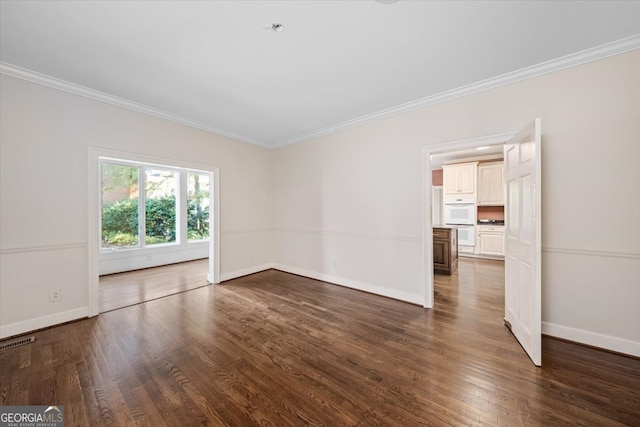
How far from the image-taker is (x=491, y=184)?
6.43 m

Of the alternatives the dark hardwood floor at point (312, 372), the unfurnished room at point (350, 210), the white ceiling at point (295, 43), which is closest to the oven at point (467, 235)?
the unfurnished room at point (350, 210)

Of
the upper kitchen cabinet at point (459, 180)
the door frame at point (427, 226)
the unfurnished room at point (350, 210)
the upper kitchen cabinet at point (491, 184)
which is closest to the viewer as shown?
the unfurnished room at point (350, 210)

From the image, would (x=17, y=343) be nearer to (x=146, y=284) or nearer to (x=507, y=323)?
(x=146, y=284)

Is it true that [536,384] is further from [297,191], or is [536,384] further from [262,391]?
[297,191]

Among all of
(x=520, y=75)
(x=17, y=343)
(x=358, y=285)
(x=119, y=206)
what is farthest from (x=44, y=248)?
(x=520, y=75)

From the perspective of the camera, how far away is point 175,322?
114 inches

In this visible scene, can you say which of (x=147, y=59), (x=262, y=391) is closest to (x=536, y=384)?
(x=262, y=391)

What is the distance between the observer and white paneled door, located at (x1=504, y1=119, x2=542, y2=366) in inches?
80.2

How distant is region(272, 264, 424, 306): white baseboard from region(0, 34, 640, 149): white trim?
8.71 ft

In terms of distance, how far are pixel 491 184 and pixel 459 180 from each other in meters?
0.75

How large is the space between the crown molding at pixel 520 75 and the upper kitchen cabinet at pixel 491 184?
14.4 feet

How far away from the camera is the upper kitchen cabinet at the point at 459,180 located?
6.59 metres

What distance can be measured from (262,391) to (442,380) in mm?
1395

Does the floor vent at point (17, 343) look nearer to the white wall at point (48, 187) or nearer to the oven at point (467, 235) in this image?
the white wall at point (48, 187)
